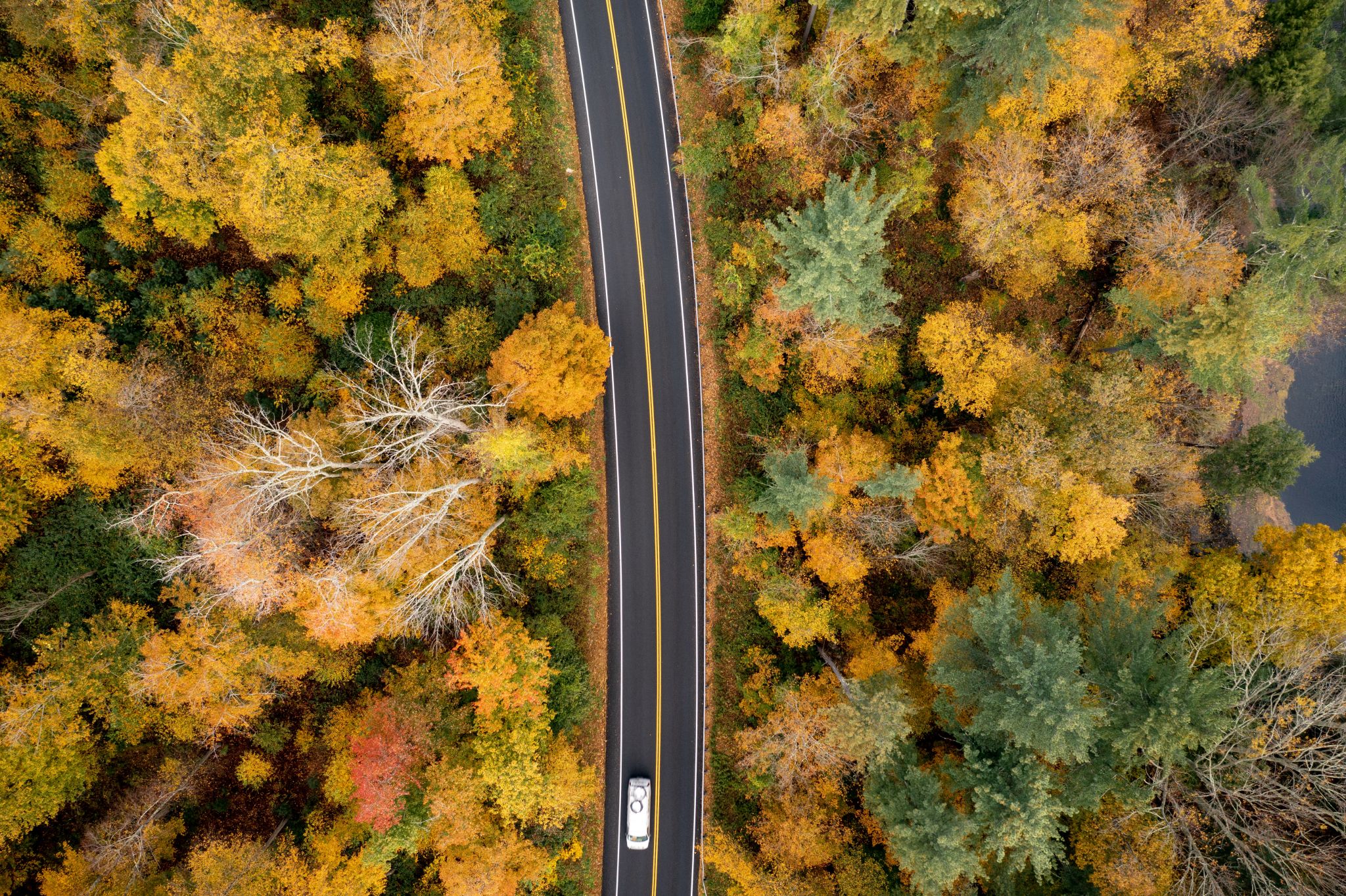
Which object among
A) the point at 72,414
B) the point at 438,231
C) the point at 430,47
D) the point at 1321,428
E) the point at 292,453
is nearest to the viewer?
the point at 430,47

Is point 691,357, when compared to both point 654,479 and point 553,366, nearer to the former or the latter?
point 654,479

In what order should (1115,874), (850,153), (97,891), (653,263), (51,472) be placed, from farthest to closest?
(653,263) < (850,153) < (51,472) < (97,891) < (1115,874)

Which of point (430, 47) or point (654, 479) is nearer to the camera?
point (430, 47)

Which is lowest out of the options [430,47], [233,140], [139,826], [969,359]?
[139,826]

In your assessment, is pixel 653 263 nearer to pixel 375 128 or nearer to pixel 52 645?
pixel 375 128

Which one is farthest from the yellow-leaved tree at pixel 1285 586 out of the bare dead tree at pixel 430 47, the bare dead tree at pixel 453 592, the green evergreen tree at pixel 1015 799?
the bare dead tree at pixel 430 47

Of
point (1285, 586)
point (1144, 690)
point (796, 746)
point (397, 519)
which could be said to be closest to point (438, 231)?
point (397, 519)

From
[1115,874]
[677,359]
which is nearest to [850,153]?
[677,359]
